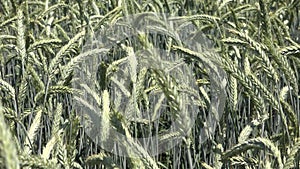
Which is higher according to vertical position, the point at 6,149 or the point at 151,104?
the point at 6,149

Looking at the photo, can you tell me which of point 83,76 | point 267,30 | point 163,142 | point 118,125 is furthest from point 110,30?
point 118,125

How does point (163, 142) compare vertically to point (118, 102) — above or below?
below

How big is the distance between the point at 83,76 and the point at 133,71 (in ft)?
2.11

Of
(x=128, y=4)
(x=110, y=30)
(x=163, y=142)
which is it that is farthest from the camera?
(x=110, y=30)

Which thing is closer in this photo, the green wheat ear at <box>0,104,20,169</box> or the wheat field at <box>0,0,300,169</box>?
the green wheat ear at <box>0,104,20,169</box>

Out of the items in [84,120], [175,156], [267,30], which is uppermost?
[267,30]

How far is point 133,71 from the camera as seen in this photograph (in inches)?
39.6

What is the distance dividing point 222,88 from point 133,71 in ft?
1.11

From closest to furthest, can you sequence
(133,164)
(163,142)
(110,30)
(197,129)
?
(133,164), (163,142), (197,129), (110,30)

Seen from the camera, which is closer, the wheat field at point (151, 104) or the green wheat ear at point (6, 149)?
the green wheat ear at point (6, 149)

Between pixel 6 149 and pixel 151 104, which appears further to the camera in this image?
pixel 151 104

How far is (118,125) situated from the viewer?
2.44ft

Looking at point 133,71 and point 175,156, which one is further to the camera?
point 175,156

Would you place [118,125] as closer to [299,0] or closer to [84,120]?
[84,120]
